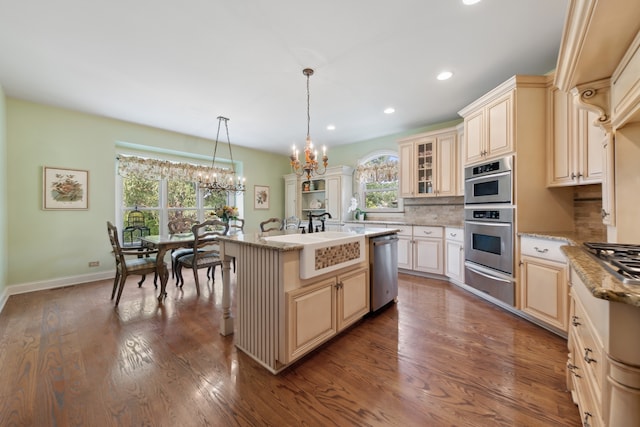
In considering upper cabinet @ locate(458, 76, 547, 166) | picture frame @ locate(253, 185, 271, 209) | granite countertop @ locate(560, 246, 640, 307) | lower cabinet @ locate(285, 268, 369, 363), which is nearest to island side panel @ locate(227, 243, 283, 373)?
lower cabinet @ locate(285, 268, 369, 363)

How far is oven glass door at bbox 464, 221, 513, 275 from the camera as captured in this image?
104 inches

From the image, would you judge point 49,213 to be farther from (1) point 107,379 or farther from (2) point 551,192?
(2) point 551,192

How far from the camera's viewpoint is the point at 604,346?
2.75 feet

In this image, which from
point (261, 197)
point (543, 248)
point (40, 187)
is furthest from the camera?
point (261, 197)

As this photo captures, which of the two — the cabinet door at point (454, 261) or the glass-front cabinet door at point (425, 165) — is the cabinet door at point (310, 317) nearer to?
the cabinet door at point (454, 261)

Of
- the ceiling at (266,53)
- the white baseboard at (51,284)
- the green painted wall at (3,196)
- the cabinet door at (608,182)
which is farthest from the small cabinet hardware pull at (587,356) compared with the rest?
the green painted wall at (3,196)

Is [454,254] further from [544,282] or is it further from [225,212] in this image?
[225,212]

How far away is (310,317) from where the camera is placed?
1.88 metres

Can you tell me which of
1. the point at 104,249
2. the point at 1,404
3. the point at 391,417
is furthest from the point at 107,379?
the point at 104,249

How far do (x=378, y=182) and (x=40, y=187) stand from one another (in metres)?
5.50

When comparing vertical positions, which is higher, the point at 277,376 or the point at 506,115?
the point at 506,115

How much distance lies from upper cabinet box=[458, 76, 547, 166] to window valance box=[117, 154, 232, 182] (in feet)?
12.8

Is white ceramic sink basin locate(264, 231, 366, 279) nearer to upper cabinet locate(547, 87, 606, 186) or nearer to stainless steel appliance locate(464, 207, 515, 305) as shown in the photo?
stainless steel appliance locate(464, 207, 515, 305)

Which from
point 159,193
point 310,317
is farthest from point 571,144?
point 159,193
